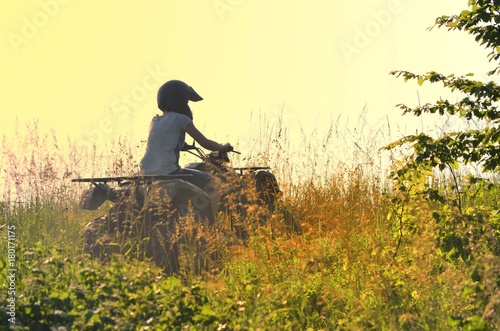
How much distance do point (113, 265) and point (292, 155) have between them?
6.75 metres

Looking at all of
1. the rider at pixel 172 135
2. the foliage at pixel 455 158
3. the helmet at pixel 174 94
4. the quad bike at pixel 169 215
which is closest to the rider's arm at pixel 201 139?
the rider at pixel 172 135

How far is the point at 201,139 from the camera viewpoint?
830cm

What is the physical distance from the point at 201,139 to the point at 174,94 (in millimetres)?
633

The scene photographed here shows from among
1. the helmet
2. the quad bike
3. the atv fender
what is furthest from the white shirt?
the atv fender

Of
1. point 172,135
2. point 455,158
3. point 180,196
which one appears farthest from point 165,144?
point 455,158

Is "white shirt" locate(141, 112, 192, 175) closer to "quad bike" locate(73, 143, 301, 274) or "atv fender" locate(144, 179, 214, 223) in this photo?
"quad bike" locate(73, 143, 301, 274)

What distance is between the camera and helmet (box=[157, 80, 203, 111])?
8.45m

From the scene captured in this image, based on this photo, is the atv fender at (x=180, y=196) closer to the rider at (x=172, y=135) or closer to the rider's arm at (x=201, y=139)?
the rider at (x=172, y=135)

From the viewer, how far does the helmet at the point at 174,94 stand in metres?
8.45

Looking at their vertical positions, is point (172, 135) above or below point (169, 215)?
above

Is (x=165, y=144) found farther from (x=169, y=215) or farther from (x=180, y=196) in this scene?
(x=169, y=215)

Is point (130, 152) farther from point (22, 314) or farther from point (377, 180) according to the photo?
point (22, 314)

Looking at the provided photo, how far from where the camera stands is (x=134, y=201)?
748 centimetres

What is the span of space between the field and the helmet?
184cm
